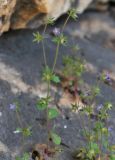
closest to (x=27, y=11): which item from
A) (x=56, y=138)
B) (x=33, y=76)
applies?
(x=33, y=76)

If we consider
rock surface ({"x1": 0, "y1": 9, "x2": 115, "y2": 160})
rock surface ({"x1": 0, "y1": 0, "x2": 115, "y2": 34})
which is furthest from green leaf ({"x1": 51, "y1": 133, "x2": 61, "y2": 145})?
rock surface ({"x1": 0, "y1": 0, "x2": 115, "y2": 34})

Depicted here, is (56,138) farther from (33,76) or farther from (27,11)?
(27,11)

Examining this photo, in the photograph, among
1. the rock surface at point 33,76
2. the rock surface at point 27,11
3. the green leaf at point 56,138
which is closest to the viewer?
the green leaf at point 56,138

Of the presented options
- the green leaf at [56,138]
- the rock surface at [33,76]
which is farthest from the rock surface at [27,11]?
the green leaf at [56,138]

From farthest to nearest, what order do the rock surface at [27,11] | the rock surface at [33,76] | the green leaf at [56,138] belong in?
the rock surface at [27,11] → the rock surface at [33,76] → the green leaf at [56,138]

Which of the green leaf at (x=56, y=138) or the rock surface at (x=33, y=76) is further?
the rock surface at (x=33, y=76)

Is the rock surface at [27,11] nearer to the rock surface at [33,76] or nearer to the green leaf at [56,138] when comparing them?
the rock surface at [33,76]

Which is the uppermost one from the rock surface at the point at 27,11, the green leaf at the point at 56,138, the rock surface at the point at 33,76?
the rock surface at the point at 27,11

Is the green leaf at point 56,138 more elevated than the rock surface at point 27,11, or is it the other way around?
the rock surface at point 27,11

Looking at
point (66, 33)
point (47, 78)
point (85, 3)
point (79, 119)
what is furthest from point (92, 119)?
point (85, 3)
